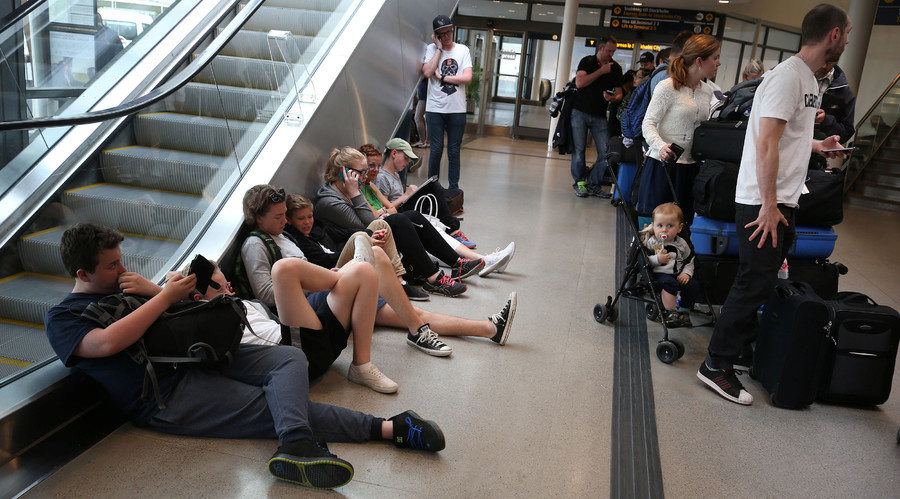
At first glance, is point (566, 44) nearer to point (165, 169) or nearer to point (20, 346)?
point (165, 169)

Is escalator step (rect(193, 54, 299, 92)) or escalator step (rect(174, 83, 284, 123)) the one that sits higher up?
escalator step (rect(193, 54, 299, 92))

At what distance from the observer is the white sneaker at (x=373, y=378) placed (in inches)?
122

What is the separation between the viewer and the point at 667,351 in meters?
3.72

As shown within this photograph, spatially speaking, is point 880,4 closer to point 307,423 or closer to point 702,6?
point 702,6

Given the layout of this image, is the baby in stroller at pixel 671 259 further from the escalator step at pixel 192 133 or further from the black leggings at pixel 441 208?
the escalator step at pixel 192 133

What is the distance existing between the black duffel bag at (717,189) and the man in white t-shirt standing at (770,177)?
821 mm

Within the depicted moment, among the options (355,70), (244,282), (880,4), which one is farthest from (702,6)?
(244,282)

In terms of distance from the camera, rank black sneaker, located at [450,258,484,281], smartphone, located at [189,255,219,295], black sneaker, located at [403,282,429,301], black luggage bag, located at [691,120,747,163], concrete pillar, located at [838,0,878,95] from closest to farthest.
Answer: smartphone, located at [189,255,219,295]
black luggage bag, located at [691,120,747,163]
black sneaker, located at [403,282,429,301]
black sneaker, located at [450,258,484,281]
concrete pillar, located at [838,0,878,95]

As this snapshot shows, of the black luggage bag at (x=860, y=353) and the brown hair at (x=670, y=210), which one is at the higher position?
the brown hair at (x=670, y=210)

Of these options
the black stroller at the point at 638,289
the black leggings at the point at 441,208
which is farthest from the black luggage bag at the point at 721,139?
the black leggings at the point at 441,208

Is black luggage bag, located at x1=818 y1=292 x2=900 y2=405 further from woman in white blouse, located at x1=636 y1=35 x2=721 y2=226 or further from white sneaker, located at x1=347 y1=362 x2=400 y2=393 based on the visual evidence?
white sneaker, located at x1=347 y1=362 x2=400 y2=393

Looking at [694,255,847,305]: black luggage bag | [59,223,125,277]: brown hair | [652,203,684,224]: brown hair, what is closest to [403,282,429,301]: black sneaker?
[652,203,684,224]: brown hair

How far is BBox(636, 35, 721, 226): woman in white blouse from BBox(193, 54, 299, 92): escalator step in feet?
8.58

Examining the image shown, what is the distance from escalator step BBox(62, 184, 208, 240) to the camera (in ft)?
9.32
